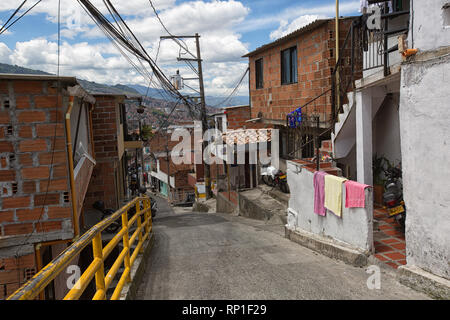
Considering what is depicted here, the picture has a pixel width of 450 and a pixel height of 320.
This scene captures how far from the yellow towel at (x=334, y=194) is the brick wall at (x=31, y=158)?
4607 millimetres

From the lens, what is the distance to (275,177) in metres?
15.9

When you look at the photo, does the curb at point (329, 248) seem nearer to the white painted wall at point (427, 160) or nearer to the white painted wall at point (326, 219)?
the white painted wall at point (326, 219)

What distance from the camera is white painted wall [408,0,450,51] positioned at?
466cm

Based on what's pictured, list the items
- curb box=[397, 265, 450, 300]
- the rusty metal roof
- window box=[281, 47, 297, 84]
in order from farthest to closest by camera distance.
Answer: window box=[281, 47, 297, 84]
the rusty metal roof
curb box=[397, 265, 450, 300]

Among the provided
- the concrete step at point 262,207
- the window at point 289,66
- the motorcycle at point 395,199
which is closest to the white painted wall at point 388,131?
the motorcycle at point 395,199

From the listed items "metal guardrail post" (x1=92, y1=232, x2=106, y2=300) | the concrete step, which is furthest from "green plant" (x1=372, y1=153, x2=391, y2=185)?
"metal guardrail post" (x1=92, y1=232, x2=106, y2=300)

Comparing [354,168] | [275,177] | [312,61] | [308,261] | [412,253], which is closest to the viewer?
[412,253]

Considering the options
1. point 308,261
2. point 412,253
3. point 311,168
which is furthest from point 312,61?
point 412,253

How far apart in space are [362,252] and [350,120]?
12.8 ft

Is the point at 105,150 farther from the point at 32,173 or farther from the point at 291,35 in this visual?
the point at 291,35

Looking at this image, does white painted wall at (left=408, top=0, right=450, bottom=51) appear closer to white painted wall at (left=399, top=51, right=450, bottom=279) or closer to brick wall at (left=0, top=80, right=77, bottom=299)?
white painted wall at (left=399, top=51, right=450, bottom=279)

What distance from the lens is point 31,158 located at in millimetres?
6117

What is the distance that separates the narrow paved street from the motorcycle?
1.51m

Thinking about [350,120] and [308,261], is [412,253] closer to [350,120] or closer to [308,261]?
[308,261]
